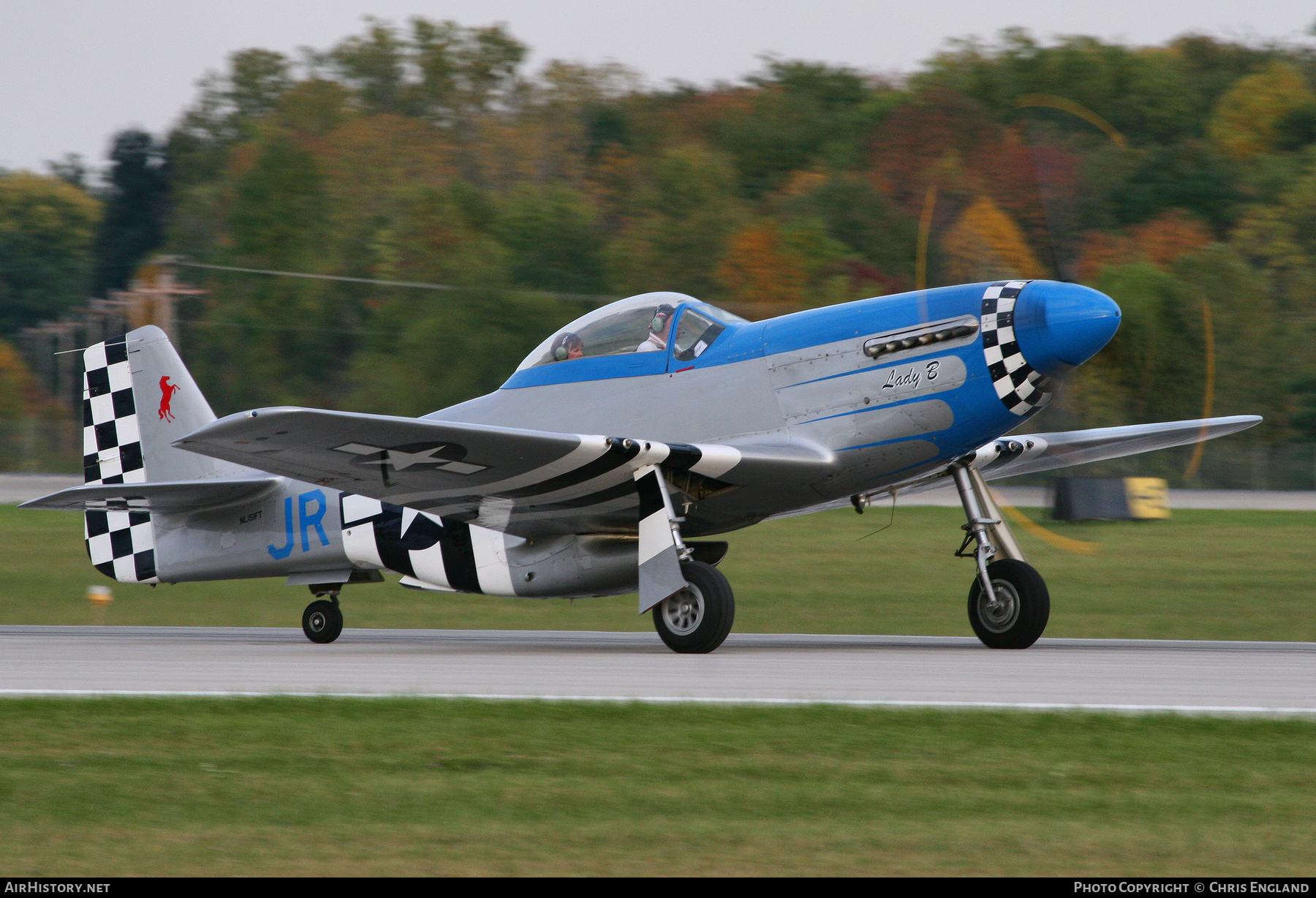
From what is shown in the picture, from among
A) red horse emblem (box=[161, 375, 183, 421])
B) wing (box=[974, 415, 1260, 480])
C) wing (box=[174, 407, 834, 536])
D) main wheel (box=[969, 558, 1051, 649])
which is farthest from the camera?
red horse emblem (box=[161, 375, 183, 421])

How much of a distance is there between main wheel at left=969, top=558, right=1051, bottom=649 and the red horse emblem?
7394mm

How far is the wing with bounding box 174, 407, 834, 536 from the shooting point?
891cm

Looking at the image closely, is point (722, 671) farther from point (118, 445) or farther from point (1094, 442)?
point (118, 445)

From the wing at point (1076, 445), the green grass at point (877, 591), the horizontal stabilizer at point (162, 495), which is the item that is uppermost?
the horizontal stabilizer at point (162, 495)

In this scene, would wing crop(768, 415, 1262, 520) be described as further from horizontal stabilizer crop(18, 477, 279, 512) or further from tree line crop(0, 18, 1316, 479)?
horizontal stabilizer crop(18, 477, 279, 512)

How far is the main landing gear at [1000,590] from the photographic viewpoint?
10344 mm

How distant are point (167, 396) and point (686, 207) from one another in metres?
32.2

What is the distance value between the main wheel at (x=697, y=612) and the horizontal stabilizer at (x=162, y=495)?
14.6 ft

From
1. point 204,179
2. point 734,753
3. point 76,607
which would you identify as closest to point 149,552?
point 76,607

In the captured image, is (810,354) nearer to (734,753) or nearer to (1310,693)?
(1310,693)

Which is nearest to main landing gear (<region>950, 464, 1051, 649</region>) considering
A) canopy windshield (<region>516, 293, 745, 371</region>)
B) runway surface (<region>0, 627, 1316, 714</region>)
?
runway surface (<region>0, 627, 1316, 714</region>)

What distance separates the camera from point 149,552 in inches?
509

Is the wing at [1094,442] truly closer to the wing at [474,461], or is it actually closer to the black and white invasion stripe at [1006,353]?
the black and white invasion stripe at [1006,353]

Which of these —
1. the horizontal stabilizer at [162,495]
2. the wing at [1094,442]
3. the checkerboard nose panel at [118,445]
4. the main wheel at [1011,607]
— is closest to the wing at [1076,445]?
the wing at [1094,442]
